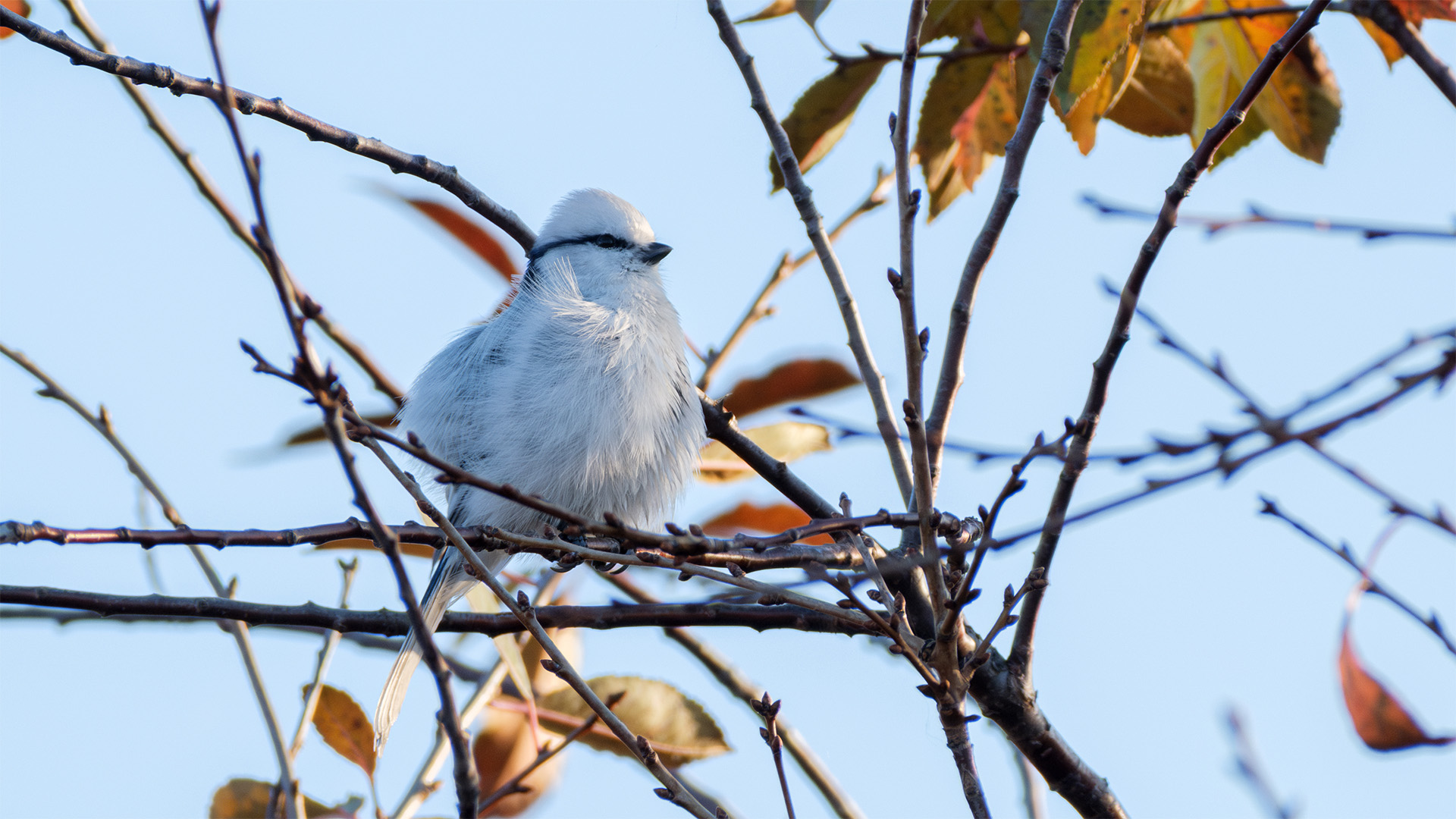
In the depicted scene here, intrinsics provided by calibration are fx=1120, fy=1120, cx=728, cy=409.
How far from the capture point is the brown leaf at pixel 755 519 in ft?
8.73

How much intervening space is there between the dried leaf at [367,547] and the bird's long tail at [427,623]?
3.0 inches

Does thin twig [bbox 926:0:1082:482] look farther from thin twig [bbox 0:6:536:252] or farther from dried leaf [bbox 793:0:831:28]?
thin twig [bbox 0:6:536:252]

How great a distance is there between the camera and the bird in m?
2.54

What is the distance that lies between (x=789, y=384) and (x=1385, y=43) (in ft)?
4.51

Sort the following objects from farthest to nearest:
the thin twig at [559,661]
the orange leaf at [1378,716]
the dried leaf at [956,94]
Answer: the dried leaf at [956,94] → the thin twig at [559,661] → the orange leaf at [1378,716]

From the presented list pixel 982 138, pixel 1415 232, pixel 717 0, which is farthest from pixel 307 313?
pixel 982 138

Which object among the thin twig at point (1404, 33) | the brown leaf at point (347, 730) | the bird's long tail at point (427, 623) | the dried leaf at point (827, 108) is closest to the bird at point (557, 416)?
the bird's long tail at point (427, 623)

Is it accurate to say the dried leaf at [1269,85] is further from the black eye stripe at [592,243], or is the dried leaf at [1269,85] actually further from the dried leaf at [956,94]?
the black eye stripe at [592,243]

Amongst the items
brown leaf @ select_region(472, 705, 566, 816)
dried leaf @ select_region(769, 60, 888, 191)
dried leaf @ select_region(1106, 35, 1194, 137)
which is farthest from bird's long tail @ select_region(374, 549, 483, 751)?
dried leaf @ select_region(1106, 35, 1194, 137)

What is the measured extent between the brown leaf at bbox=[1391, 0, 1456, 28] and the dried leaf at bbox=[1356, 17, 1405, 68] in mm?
73

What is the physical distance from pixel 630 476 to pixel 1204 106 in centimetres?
145

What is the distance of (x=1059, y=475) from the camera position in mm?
1525

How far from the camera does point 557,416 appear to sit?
254cm

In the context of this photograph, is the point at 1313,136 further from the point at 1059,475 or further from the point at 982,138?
the point at 1059,475
